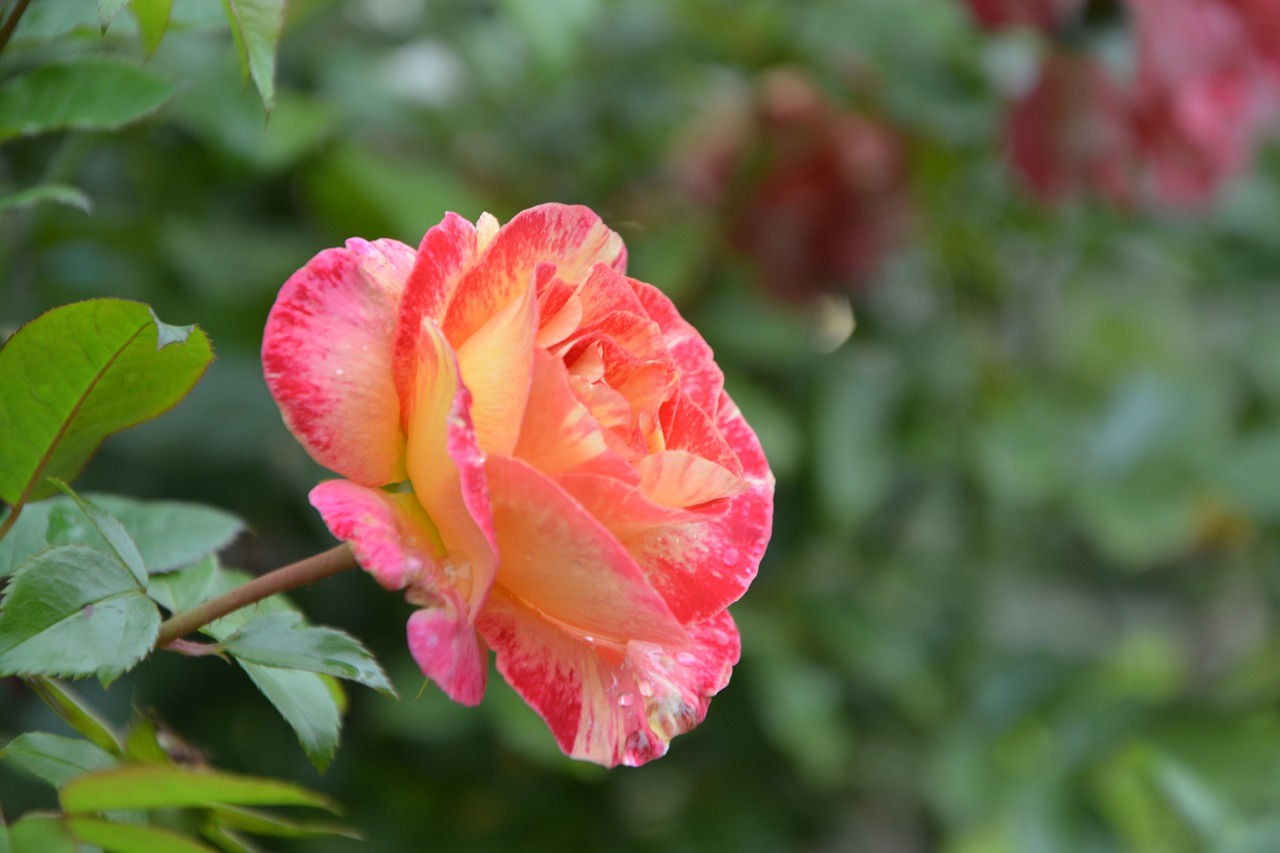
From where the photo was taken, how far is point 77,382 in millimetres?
274

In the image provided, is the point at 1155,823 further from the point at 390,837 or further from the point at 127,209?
the point at 127,209

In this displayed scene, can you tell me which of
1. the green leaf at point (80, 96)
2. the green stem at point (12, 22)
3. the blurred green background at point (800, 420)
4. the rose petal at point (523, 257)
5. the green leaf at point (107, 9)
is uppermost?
the green leaf at point (107, 9)

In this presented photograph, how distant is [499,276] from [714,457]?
70 mm

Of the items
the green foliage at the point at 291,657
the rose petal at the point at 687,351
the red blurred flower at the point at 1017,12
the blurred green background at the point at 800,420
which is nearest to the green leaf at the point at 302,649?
the green foliage at the point at 291,657

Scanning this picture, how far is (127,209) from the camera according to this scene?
0.74m

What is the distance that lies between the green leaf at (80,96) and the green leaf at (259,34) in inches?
2.6

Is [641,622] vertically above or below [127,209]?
above

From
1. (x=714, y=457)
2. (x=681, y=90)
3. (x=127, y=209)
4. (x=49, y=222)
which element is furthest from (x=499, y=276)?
(x=681, y=90)

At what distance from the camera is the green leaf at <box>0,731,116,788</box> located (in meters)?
0.26

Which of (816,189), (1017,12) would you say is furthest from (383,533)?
(816,189)

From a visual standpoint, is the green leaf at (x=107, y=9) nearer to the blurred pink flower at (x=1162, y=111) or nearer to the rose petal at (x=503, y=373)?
the rose petal at (x=503, y=373)

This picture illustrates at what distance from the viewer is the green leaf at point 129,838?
0.22 m

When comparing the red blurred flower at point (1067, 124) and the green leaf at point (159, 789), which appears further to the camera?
the red blurred flower at point (1067, 124)

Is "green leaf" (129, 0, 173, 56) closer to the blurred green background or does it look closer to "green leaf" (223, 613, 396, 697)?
"green leaf" (223, 613, 396, 697)
